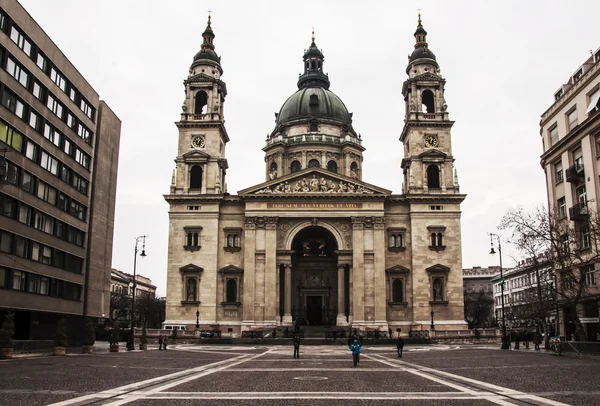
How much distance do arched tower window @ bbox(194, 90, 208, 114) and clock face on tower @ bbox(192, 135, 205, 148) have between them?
11.8ft

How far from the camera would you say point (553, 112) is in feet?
142

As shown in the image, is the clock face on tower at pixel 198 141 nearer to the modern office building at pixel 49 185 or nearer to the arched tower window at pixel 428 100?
the modern office building at pixel 49 185

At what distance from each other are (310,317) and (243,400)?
55.2 metres

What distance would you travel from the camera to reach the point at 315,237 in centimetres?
6988

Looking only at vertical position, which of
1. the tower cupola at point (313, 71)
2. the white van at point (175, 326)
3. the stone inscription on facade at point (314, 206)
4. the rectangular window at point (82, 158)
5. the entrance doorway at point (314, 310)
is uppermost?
the tower cupola at point (313, 71)

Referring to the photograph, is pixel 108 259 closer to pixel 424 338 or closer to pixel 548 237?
pixel 424 338

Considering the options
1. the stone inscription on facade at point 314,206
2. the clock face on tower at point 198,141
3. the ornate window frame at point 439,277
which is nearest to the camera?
the ornate window frame at point 439,277

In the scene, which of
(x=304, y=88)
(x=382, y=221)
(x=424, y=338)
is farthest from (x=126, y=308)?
(x=424, y=338)

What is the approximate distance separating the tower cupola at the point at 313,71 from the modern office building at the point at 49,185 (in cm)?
4049

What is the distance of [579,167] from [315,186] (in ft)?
101

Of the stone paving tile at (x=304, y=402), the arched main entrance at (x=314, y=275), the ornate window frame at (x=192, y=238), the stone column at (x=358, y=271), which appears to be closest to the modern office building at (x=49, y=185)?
the ornate window frame at (x=192, y=238)

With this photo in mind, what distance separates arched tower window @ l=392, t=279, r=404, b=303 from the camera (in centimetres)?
6391

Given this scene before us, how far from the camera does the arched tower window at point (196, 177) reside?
66938 mm

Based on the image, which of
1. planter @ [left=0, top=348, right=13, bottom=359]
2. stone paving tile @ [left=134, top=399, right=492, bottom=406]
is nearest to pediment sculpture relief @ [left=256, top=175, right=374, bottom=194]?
planter @ [left=0, top=348, right=13, bottom=359]
